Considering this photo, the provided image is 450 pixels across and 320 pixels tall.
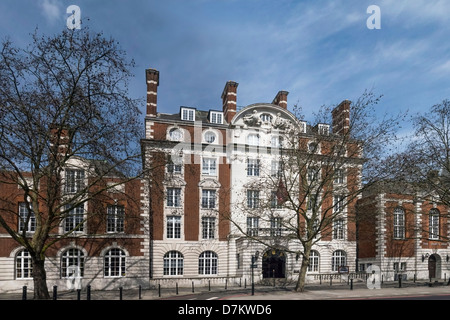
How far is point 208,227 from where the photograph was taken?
3303 cm

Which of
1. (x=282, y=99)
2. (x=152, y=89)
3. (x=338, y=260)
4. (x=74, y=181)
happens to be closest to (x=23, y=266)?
(x=74, y=181)

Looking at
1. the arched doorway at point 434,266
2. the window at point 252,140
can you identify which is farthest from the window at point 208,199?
the arched doorway at point 434,266

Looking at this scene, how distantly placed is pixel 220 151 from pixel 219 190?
4.11m

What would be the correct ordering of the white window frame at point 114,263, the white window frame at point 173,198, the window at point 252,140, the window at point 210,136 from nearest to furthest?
1. the white window frame at point 114,263
2. the white window frame at point 173,198
3. the window at point 210,136
4. the window at point 252,140

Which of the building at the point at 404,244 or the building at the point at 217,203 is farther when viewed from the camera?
the building at the point at 404,244

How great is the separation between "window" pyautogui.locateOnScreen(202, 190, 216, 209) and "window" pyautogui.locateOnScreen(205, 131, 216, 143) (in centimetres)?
539

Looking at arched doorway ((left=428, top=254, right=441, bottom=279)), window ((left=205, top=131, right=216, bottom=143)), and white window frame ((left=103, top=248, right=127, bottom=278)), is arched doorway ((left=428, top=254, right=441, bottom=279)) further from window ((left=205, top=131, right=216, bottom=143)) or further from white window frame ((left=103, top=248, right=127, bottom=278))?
white window frame ((left=103, top=248, right=127, bottom=278))

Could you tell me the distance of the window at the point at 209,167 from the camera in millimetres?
34156

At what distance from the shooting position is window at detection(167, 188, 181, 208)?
107 feet

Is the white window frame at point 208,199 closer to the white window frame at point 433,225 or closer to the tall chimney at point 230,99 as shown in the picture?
the tall chimney at point 230,99

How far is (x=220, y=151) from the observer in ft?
114

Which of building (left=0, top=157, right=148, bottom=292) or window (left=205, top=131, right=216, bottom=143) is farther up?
window (left=205, top=131, right=216, bottom=143)

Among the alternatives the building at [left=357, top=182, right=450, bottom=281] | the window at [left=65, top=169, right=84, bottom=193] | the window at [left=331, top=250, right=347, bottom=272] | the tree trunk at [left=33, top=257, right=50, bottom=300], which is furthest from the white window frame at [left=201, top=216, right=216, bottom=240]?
the tree trunk at [left=33, top=257, right=50, bottom=300]

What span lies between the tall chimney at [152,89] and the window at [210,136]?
19.1ft
